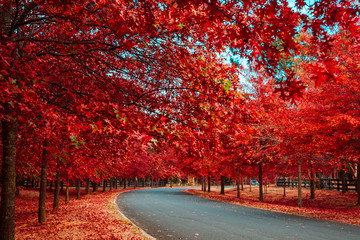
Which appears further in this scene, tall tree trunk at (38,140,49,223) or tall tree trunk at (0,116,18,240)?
tall tree trunk at (38,140,49,223)

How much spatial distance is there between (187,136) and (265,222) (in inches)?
324

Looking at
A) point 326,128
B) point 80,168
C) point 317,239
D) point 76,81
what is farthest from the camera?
point 326,128

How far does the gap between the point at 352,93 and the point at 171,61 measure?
9.26 m

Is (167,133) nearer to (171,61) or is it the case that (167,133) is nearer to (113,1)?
(171,61)

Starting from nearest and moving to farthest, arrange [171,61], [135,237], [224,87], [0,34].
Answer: [0,34]
[224,87]
[171,61]
[135,237]

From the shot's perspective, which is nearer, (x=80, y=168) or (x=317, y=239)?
(x=317, y=239)

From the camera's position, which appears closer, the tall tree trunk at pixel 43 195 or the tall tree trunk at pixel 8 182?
the tall tree trunk at pixel 8 182

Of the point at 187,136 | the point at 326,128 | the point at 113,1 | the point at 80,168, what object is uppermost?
the point at 113,1

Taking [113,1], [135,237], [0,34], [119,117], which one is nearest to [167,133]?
[119,117]

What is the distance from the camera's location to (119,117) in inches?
170

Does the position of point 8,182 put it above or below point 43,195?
above

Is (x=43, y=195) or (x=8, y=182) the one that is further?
(x=43, y=195)

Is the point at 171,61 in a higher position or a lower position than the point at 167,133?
higher

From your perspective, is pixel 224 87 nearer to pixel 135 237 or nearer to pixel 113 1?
pixel 113 1
